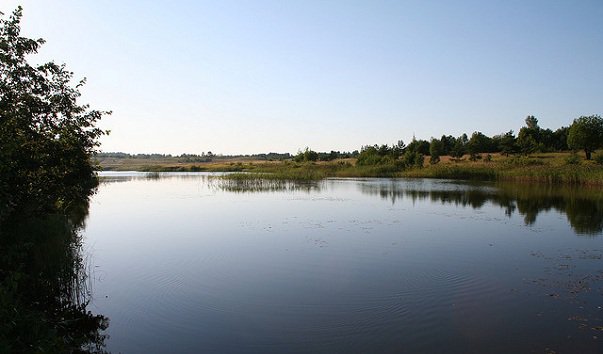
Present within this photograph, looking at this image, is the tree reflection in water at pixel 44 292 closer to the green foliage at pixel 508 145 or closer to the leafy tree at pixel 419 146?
the green foliage at pixel 508 145

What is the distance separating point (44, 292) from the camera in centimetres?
965

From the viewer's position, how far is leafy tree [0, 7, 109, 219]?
840 centimetres

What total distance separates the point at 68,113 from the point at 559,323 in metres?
11.5

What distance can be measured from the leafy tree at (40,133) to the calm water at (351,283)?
296 cm

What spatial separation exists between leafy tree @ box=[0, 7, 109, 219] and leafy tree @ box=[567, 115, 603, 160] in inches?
2942

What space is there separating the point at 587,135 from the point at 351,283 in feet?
231

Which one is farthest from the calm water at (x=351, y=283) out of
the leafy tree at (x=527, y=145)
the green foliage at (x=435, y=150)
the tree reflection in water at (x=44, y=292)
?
the green foliage at (x=435, y=150)

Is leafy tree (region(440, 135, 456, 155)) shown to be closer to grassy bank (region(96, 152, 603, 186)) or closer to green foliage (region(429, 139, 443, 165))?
green foliage (region(429, 139, 443, 165))

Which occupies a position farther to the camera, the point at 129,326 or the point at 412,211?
the point at 412,211

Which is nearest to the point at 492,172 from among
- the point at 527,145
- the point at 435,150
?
the point at 527,145

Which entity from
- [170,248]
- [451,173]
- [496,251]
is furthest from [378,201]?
[451,173]

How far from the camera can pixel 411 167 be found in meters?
72.2

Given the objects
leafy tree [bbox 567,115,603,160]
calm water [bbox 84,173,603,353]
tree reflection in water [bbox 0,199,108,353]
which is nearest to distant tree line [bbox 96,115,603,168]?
leafy tree [bbox 567,115,603,160]

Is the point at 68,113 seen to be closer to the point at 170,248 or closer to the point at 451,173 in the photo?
the point at 170,248
